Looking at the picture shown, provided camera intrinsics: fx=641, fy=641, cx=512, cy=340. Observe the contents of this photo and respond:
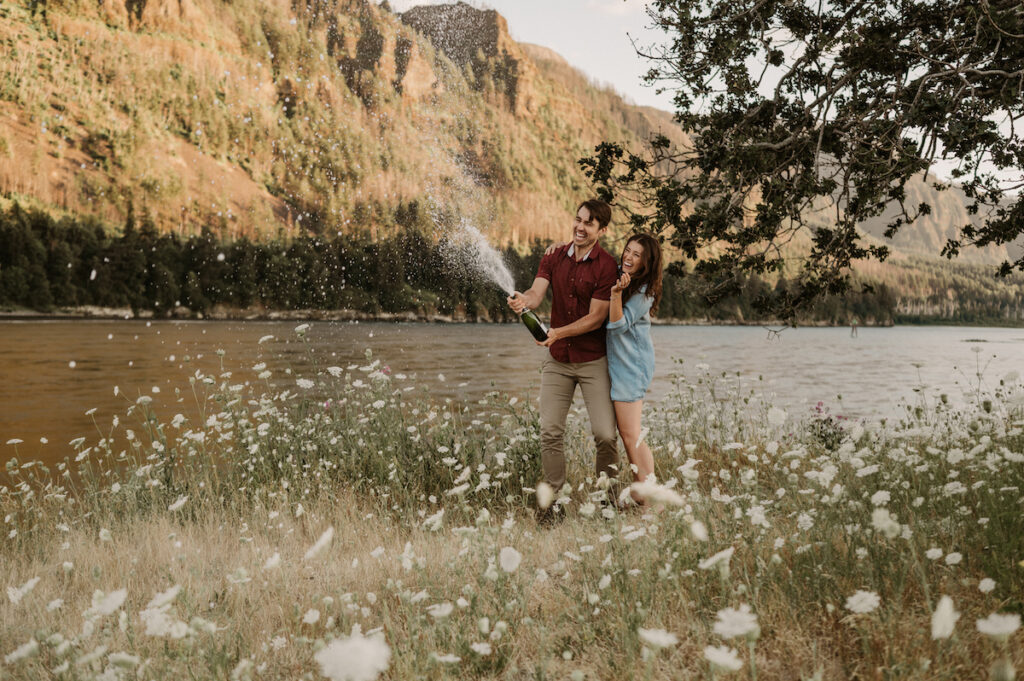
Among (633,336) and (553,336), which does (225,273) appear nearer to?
(553,336)

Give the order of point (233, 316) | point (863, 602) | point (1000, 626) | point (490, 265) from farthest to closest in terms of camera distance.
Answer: point (233, 316), point (490, 265), point (863, 602), point (1000, 626)

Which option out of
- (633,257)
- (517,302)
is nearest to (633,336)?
(633,257)

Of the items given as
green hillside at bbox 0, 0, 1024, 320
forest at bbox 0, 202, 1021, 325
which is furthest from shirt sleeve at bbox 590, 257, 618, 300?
green hillside at bbox 0, 0, 1024, 320

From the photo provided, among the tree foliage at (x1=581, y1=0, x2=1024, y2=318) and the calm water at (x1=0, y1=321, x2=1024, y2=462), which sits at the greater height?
the tree foliage at (x1=581, y1=0, x2=1024, y2=318)

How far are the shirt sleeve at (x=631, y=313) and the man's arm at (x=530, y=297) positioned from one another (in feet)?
2.04

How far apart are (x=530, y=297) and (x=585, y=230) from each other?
70cm

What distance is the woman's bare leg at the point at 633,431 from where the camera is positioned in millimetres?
5266

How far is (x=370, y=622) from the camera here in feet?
11.4

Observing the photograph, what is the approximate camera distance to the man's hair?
515cm

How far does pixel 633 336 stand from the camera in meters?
5.22

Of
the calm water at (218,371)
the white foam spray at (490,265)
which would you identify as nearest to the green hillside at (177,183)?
the calm water at (218,371)

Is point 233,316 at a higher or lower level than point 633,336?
lower

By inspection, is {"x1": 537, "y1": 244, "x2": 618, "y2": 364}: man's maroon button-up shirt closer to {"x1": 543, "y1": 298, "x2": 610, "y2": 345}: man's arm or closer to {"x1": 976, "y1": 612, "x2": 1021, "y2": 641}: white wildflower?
{"x1": 543, "y1": 298, "x2": 610, "y2": 345}: man's arm

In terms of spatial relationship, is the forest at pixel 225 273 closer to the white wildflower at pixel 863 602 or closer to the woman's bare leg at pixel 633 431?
the woman's bare leg at pixel 633 431
